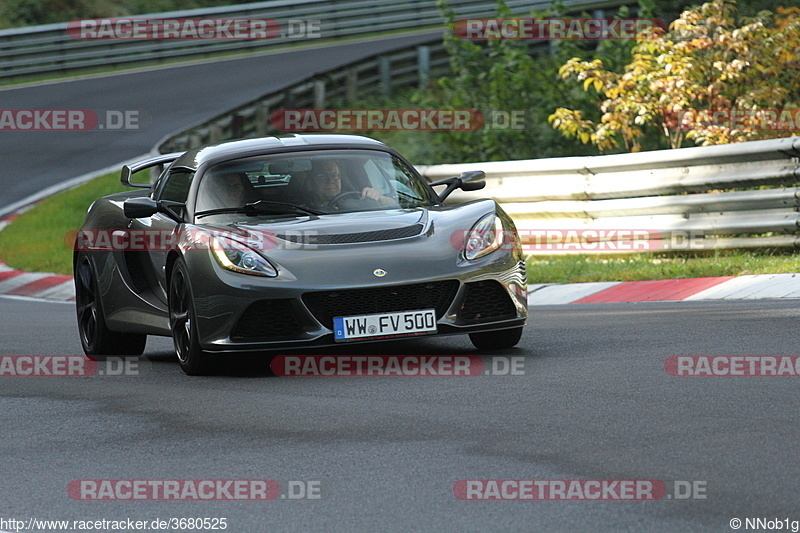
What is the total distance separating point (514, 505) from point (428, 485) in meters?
0.39

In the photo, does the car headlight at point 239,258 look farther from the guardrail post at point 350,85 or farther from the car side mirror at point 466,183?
the guardrail post at point 350,85

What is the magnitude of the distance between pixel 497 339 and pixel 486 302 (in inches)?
20.5

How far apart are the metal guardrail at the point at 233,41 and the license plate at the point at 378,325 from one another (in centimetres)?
2332

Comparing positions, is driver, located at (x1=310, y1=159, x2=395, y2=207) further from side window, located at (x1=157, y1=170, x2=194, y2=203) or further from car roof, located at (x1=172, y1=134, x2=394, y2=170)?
side window, located at (x1=157, y1=170, x2=194, y2=203)

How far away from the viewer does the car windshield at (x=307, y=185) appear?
26.5 feet

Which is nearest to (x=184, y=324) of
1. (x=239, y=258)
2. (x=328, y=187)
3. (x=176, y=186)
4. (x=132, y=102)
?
(x=239, y=258)

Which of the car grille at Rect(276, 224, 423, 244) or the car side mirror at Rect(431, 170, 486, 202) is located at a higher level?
the car side mirror at Rect(431, 170, 486, 202)

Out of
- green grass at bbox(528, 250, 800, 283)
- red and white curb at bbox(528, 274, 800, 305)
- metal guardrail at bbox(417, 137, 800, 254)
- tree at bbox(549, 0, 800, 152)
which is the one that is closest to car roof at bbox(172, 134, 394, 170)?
red and white curb at bbox(528, 274, 800, 305)

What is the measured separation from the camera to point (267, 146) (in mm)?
8508

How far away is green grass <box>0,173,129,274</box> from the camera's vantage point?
1667 centimetres

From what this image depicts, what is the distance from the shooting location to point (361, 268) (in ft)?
23.7

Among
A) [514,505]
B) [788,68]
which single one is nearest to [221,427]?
[514,505]

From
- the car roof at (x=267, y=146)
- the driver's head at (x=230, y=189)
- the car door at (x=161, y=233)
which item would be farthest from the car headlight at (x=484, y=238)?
the car door at (x=161, y=233)

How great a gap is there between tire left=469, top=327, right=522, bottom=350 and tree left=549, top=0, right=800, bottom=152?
7.57 m
